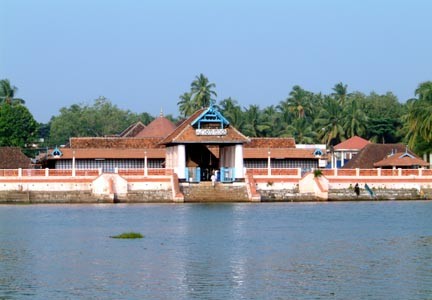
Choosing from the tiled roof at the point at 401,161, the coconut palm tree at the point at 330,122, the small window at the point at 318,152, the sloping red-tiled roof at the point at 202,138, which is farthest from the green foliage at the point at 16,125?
the tiled roof at the point at 401,161

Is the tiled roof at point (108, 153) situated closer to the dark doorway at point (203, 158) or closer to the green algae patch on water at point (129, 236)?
the dark doorway at point (203, 158)

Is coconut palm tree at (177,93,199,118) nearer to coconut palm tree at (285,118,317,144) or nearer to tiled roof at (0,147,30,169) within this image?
coconut palm tree at (285,118,317,144)

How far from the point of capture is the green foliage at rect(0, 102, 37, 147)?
9138 centimetres

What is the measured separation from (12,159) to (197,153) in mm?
11757

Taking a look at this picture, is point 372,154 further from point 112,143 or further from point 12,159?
point 12,159

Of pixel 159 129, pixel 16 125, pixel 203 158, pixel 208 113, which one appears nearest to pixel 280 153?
pixel 203 158

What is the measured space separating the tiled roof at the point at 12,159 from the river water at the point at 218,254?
1506 cm

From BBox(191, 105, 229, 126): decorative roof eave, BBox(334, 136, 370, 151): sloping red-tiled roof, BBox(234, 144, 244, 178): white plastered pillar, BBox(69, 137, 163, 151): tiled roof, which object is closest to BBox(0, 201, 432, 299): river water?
BBox(234, 144, 244, 178): white plastered pillar

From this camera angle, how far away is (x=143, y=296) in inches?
1037

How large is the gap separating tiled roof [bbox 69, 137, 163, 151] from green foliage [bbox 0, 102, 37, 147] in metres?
22.6

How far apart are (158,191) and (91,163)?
8156 millimetres

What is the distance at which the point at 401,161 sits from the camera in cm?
6806

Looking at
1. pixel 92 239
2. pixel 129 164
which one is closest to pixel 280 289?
pixel 92 239

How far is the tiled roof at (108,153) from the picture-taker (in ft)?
221
